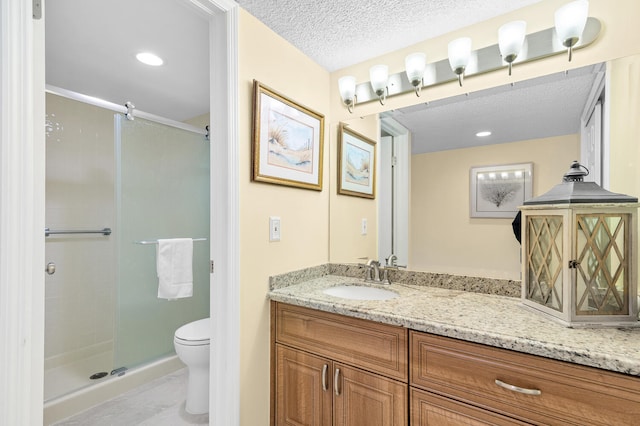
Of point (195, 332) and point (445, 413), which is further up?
point (445, 413)

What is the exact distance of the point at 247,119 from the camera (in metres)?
1.47

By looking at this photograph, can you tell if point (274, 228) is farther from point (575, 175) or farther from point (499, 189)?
point (575, 175)

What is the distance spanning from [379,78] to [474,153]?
685 mm

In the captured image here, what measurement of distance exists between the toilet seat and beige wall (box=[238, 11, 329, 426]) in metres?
0.54

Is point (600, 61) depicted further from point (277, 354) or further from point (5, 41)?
point (5, 41)

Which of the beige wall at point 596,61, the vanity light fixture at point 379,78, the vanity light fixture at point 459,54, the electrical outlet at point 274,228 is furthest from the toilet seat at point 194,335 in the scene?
the vanity light fixture at point 459,54

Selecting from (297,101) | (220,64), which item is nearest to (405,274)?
(297,101)

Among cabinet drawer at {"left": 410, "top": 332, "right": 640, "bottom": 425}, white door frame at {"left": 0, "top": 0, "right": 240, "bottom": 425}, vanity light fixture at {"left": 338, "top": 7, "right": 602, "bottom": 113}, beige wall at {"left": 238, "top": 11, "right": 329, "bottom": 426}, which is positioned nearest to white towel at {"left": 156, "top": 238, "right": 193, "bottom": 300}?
beige wall at {"left": 238, "top": 11, "right": 329, "bottom": 426}

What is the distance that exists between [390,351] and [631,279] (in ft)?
2.75

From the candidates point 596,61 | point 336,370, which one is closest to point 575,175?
point 596,61

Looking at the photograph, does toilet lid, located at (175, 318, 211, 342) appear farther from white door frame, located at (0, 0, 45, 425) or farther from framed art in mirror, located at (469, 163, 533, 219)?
framed art in mirror, located at (469, 163, 533, 219)

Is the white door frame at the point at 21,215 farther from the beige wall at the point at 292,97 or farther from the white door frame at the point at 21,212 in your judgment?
the beige wall at the point at 292,97

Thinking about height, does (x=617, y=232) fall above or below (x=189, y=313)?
above

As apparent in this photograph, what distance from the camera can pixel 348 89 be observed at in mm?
1877
